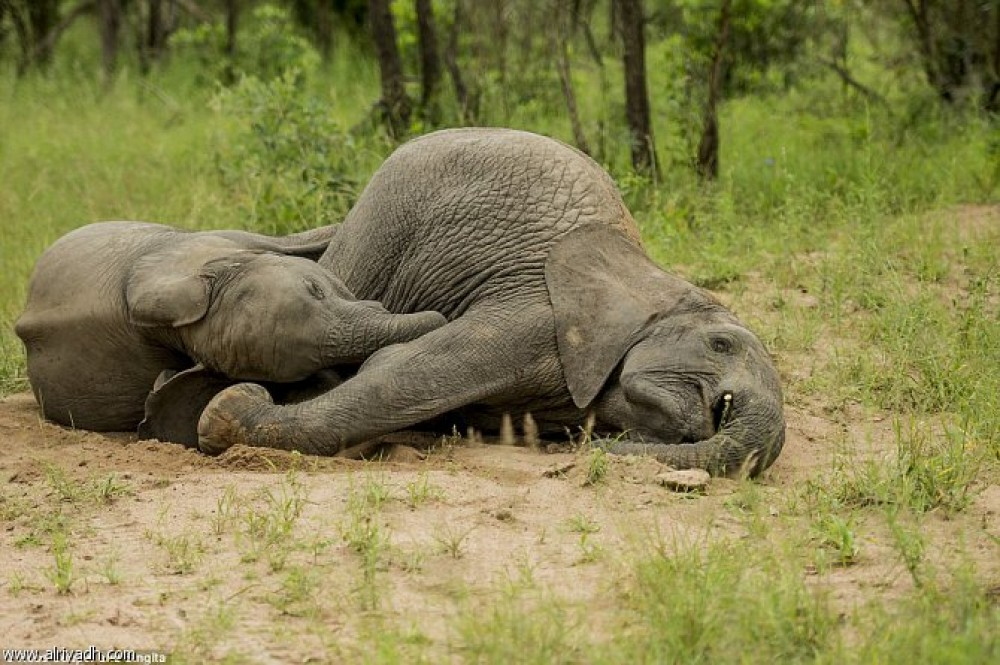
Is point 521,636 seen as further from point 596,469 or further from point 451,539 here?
point 596,469

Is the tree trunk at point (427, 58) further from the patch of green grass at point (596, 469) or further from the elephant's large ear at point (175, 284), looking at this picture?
the patch of green grass at point (596, 469)

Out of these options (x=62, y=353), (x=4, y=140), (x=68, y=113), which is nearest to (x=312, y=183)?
(x=62, y=353)

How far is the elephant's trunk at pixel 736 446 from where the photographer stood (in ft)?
15.8

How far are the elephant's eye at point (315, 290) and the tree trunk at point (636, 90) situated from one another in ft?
12.8

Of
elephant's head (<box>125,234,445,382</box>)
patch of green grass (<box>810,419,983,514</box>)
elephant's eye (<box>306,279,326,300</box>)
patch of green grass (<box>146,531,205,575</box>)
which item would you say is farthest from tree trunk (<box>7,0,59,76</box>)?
patch of green grass (<box>810,419,983,514</box>)

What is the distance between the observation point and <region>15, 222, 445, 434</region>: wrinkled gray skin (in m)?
5.21

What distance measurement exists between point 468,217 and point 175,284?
1.09 metres

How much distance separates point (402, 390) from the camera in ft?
16.5

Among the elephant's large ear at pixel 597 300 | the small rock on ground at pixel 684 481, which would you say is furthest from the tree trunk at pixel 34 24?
the small rock on ground at pixel 684 481

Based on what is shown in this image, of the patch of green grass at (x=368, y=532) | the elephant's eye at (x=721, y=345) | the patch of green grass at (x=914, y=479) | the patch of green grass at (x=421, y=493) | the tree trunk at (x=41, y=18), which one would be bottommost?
the patch of green grass at (x=914, y=479)

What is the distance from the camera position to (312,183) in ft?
25.7

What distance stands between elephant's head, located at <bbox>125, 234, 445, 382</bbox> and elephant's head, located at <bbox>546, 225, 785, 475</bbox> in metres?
0.53

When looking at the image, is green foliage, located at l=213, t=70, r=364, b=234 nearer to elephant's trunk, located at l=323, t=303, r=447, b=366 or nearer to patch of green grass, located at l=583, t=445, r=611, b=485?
elephant's trunk, located at l=323, t=303, r=447, b=366

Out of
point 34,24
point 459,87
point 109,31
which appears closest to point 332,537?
point 459,87
